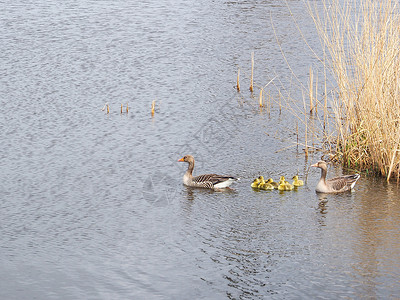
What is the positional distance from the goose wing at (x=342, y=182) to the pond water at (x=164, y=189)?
0.31 metres

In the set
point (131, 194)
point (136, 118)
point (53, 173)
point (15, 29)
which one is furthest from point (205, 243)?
point (15, 29)

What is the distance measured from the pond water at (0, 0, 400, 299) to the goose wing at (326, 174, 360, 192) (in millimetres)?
309

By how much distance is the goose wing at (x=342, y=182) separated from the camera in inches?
586

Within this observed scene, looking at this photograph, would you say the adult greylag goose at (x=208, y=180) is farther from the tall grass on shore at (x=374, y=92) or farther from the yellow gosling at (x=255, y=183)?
the tall grass on shore at (x=374, y=92)

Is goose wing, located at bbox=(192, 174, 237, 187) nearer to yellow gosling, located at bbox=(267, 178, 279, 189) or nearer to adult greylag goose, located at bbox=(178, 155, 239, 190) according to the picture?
adult greylag goose, located at bbox=(178, 155, 239, 190)

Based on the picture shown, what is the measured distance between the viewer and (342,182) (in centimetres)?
1489

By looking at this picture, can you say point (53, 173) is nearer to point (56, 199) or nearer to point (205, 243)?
point (56, 199)

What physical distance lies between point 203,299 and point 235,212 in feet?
11.9

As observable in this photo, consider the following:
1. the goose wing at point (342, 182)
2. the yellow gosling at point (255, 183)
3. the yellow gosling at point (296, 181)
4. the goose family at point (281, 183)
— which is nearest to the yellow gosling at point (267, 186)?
the goose family at point (281, 183)

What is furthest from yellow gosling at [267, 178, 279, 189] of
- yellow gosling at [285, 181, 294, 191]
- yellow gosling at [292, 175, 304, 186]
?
yellow gosling at [292, 175, 304, 186]

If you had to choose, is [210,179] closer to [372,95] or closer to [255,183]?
[255,183]

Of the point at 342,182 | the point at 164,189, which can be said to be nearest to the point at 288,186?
the point at 342,182

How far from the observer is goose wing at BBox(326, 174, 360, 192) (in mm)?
14891

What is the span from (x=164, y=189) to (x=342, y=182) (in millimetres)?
→ 3837
